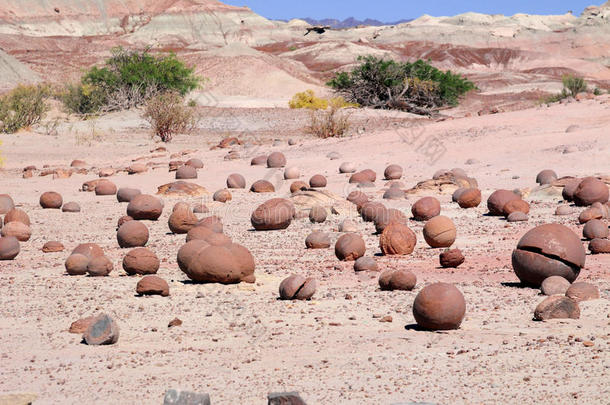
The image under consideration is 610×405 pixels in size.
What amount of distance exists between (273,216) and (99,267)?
276 centimetres

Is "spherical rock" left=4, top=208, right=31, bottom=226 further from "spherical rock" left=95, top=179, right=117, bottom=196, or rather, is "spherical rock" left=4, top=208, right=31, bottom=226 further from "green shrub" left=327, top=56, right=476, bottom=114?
"green shrub" left=327, top=56, right=476, bottom=114

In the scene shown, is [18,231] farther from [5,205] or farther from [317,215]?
[317,215]

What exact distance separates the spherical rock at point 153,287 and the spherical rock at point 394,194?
5725 millimetres

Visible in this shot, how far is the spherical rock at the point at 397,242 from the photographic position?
756 centimetres

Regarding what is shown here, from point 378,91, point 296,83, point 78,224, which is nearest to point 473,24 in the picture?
point 296,83

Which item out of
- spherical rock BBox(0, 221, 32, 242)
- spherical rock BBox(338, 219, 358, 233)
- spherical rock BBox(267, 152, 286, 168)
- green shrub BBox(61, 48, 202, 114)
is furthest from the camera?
green shrub BBox(61, 48, 202, 114)

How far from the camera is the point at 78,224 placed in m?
10.2

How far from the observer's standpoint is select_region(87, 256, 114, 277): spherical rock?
22.0ft

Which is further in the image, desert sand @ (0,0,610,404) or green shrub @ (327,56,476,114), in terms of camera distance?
green shrub @ (327,56,476,114)

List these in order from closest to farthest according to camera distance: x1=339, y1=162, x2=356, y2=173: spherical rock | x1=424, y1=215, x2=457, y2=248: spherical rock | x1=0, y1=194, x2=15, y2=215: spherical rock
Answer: x1=424, y1=215, x2=457, y2=248: spherical rock
x1=0, y1=194, x2=15, y2=215: spherical rock
x1=339, y1=162, x2=356, y2=173: spherical rock

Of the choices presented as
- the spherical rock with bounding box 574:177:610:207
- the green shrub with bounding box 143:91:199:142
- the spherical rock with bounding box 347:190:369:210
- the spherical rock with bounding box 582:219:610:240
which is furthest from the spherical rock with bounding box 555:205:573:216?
the green shrub with bounding box 143:91:199:142

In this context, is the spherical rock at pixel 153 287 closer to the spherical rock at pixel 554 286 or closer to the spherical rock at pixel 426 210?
the spherical rock at pixel 554 286

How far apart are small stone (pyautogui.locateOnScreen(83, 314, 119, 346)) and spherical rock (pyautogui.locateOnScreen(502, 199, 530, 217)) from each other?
19.0 feet

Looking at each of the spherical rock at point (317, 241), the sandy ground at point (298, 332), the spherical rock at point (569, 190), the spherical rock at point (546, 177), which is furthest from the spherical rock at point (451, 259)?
the spherical rock at point (546, 177)
